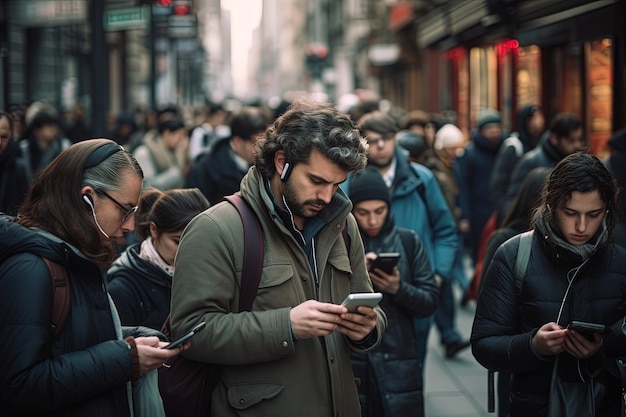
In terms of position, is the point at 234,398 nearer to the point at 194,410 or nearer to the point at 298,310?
the point at 194,410

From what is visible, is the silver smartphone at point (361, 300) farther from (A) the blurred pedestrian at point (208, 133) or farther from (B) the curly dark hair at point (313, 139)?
(A) the blurred pedestrian at point (208, 133)

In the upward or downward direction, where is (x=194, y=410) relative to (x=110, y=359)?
downward

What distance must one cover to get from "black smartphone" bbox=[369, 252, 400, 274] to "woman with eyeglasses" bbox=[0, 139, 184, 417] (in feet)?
6.35

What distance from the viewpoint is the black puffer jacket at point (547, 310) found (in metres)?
4.10

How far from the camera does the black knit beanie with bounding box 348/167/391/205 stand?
5.75m

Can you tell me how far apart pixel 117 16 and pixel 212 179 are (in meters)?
4.15

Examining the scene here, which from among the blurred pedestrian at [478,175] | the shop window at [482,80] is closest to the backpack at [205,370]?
the blurred pedestrian at [478,175]

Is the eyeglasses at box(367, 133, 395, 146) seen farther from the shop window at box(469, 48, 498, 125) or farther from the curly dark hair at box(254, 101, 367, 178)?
the shop window at box(469, 48, 498, 125)

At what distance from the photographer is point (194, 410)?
360cm

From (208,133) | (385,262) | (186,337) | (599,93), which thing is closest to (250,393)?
(186,337)

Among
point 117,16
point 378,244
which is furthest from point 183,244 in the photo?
point 117,16

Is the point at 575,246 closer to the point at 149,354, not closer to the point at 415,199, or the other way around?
the point at 149,354

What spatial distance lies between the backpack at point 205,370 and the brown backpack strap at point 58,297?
0.57m

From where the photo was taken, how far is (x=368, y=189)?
577cm
